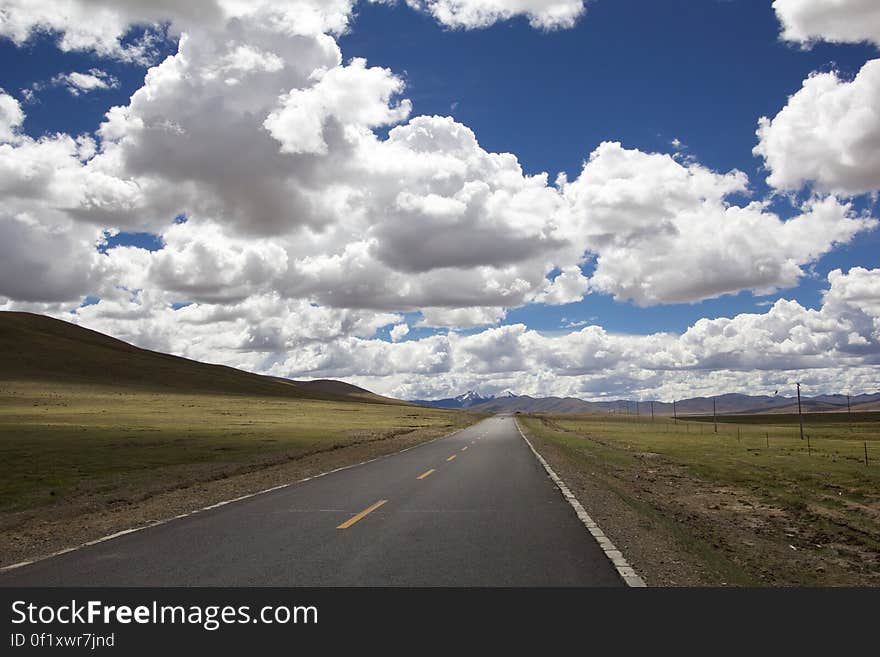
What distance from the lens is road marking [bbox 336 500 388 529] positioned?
37.8ft

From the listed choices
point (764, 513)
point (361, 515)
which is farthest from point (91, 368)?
point (764, 513)

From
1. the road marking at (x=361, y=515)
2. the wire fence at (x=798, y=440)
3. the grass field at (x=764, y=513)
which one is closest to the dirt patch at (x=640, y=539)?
the grass field at (x=764, y=513)

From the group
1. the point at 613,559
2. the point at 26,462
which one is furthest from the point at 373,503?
the point at 26,462

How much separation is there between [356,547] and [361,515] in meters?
3.10

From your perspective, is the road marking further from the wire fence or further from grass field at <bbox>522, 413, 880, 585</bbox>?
the wire fence

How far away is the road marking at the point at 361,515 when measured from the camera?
37.8ft

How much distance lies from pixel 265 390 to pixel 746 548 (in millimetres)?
190277

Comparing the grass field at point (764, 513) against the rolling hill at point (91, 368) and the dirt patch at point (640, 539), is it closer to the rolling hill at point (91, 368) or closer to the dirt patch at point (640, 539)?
the dirt patch at point (640, 539)

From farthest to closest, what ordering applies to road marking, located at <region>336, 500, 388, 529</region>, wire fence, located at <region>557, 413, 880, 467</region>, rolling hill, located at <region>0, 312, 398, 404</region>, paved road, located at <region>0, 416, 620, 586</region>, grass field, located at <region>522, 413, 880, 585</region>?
rolling hill, located at <region>0, 312, 398, 404</region>
wire fence, located at <region>557, 413, 880, 467</region>
road marking, located at <region>336, 500, 388, 529</region>
grass field, located at <region>522, 413, 880, 585</region>
paved road, located at <region>0, 416, 620, 586</region>

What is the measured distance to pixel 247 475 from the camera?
22.2m

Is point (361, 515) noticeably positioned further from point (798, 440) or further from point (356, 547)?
point (798, 440)

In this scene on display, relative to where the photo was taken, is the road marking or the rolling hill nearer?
the road marking

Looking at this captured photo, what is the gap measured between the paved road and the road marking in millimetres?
36

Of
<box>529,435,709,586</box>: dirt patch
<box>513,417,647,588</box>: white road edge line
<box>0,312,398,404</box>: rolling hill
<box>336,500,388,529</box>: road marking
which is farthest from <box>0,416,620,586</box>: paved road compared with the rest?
<box>0,312,398,404</box>: rolling hill
